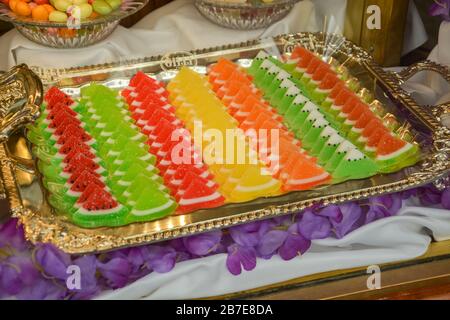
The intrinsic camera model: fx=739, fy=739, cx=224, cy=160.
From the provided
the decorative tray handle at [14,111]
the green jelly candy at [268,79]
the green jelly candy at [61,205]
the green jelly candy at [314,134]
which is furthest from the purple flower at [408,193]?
the decorative tray handle at [14,111]

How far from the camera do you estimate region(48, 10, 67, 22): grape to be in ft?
6.30

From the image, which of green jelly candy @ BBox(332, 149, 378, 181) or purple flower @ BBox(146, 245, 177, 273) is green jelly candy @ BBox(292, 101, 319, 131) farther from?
purple flower @ BBox(146, 245, 177, 273)

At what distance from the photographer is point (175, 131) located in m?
1.72

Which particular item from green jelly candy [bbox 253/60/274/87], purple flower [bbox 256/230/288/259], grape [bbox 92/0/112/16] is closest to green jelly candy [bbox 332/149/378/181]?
purple flower [bbox 256/230/288/259]

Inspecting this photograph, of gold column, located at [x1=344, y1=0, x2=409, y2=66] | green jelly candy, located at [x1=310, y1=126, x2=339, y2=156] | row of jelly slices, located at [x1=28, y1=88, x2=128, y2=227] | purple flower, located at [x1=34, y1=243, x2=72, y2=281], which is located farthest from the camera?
gold column, located at [x1=344, y1=0, x2=409, y2=66]

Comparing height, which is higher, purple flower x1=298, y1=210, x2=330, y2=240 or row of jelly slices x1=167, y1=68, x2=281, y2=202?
row of jelly slices x1=167, y1=68, x2=281, y2=202

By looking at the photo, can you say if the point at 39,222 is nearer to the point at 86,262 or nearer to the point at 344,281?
the point at 86,262

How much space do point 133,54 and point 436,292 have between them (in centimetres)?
108

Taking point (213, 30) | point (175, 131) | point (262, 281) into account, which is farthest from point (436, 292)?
point (213, 30)

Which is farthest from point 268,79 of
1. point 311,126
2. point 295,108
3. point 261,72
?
point 311,126

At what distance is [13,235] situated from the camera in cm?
145

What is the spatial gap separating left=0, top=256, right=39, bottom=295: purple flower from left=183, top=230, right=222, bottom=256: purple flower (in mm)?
295

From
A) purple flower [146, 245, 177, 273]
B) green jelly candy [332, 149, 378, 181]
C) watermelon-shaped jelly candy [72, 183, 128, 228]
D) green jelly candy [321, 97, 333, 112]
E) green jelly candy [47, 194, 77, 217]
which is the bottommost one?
purple flower [146, 245, 177, 273]

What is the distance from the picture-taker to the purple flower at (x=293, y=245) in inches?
58.2
